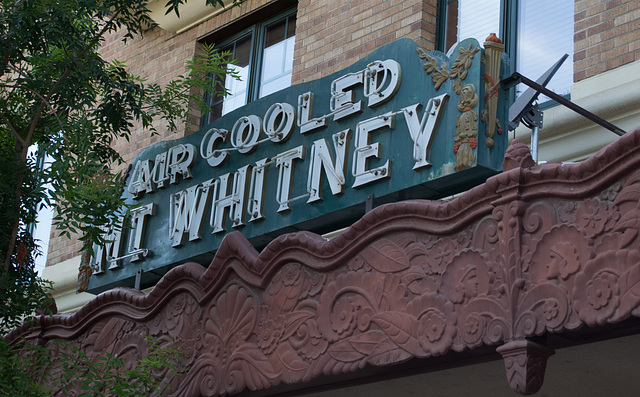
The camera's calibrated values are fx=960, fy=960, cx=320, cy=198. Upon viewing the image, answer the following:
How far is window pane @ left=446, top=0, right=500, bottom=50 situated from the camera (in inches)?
357

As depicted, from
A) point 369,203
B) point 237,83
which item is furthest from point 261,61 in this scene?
point 369,203

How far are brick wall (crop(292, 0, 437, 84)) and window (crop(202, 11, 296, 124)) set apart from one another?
574 millimetres

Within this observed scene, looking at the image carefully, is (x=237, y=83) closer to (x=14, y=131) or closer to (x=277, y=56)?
(x=277, y=56)

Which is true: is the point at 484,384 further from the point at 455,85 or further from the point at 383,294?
the point at 455,85

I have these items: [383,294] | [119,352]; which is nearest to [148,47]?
[119,352]

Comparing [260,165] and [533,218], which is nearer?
[533,218]

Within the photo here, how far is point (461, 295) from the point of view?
5.53 meters

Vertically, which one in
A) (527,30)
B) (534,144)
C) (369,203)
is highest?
(527,30)

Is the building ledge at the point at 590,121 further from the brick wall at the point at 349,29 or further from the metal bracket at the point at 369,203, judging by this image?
the brick wall at the point at 349,29

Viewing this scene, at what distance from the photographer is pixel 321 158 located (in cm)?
810

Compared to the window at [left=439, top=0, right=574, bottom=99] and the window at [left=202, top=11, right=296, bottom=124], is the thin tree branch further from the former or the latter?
the window at [left=439, top=0, right=574, bottom=99]

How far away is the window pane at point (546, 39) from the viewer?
326 inches

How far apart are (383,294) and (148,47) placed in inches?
307

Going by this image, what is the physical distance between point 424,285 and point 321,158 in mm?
2561
